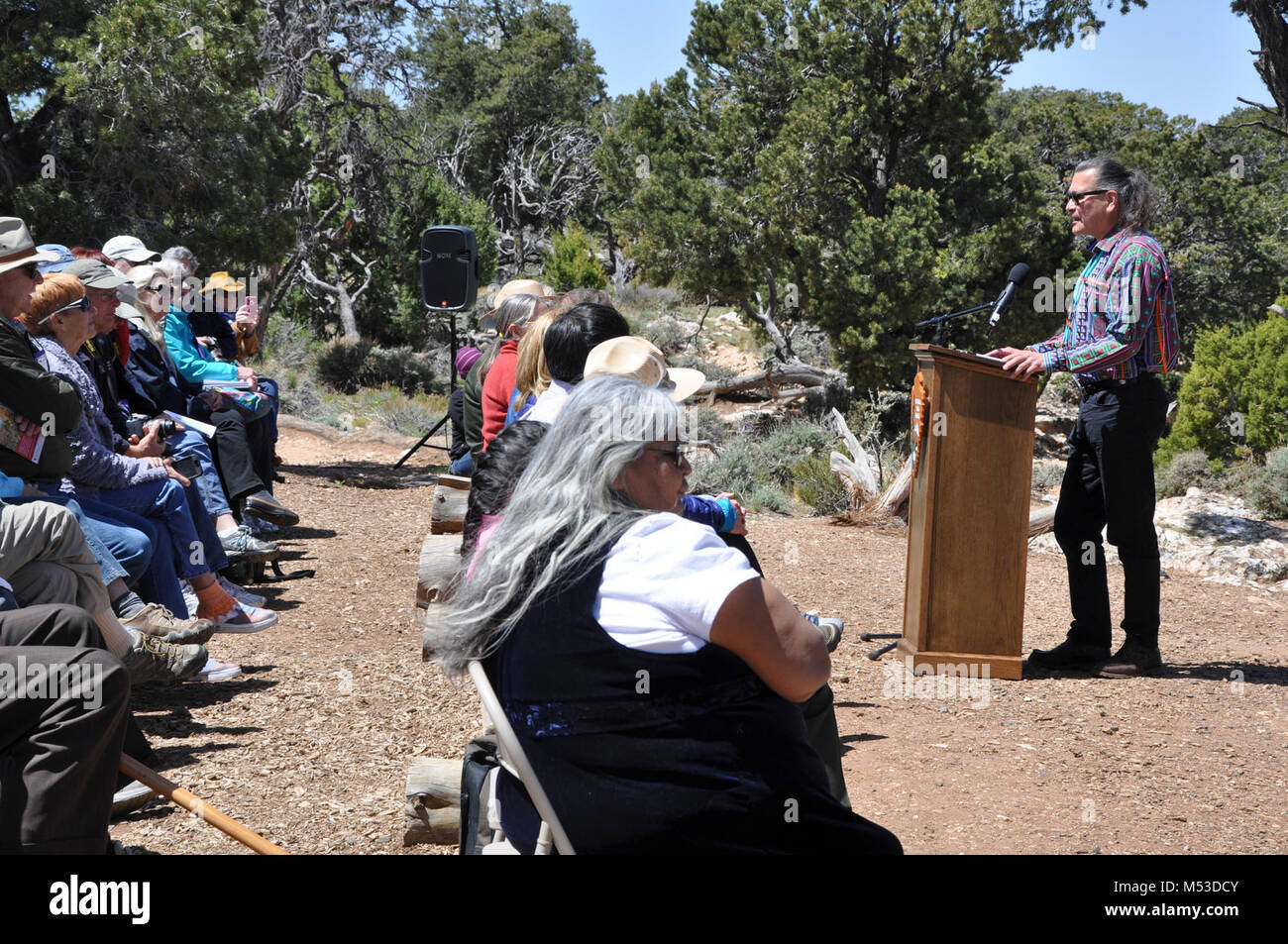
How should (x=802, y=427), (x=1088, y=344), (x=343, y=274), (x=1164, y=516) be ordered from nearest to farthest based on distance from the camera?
1. (x=1088, y=344)
2. (x=1164, y=516)
3. (x=802, y=427)
4. (x=343, y=274)

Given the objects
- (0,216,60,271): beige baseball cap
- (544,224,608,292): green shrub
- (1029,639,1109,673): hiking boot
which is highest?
(544,224,608,292): green shrub

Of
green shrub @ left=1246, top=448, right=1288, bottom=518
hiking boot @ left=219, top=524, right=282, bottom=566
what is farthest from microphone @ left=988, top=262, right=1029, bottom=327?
green shrub @ left=1246, top=448, right=1288, bottom=518

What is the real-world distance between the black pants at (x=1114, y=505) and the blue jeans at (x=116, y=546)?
12.2ft

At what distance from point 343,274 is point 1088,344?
19.8 metres

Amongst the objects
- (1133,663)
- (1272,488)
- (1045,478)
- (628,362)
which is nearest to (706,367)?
(1045,478)

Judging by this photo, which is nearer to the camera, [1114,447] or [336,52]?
[1114,447]

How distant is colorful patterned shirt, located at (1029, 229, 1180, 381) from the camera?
463 centimetres

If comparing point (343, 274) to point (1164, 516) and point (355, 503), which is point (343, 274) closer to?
point (355, 503)

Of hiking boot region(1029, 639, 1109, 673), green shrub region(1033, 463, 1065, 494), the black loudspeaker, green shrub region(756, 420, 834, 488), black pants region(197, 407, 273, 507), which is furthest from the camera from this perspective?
green shrub region(1033, 463, 1065, 494)

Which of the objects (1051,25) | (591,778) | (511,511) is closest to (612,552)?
(511,511)

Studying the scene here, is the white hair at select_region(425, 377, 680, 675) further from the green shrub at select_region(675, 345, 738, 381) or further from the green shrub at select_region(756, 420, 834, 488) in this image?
the green shrub at select_region(675, 345, 738, 381)

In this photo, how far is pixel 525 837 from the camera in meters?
2.25

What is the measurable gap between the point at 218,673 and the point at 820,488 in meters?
6.44

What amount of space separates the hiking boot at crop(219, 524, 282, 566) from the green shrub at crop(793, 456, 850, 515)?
510 cm
